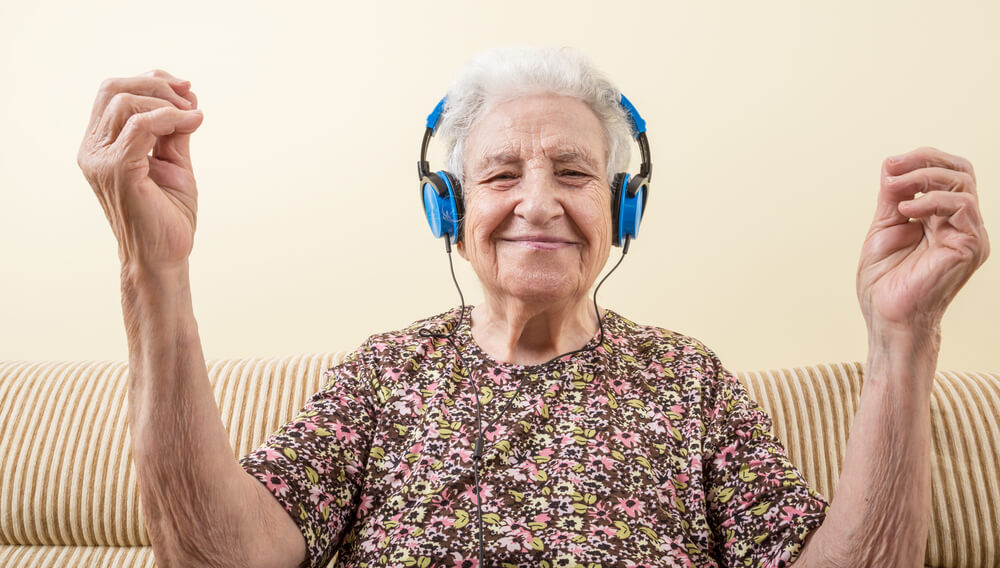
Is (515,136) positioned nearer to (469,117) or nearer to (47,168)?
(469,117)

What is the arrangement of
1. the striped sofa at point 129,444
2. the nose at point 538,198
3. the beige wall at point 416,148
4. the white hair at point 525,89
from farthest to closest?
1. the beige wall at point 416,148
2. the striped sofa at point 129,444
3. the white hair at point 525,89
4. the nose at point 538,198

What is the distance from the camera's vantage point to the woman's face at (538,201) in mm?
1231

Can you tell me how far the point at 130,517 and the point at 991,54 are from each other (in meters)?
2.60

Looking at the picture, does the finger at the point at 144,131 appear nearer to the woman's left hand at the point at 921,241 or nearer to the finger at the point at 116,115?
the finger at the point at 116,115

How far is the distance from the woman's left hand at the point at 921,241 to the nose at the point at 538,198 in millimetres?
472

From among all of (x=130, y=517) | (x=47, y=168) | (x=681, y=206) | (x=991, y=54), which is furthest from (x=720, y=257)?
(x=47, y=168)

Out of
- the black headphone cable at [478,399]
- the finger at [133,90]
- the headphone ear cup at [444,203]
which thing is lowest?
the black headphone cable at [478,399]

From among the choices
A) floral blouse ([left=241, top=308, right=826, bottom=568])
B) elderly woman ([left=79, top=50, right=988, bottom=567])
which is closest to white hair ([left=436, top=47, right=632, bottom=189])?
elderly woman ([left=79, top=50, right=988, bottom=567])

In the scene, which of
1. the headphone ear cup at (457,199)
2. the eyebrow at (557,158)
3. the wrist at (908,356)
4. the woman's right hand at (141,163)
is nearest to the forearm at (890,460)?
the wrist at (908,356)

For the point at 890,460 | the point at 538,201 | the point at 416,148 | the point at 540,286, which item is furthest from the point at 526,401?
the point at 416,148

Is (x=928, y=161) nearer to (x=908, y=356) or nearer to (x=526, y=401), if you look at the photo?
(x=908, y=356)

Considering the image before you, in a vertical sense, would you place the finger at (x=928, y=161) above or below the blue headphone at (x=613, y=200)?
above

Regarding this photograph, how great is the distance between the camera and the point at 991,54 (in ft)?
7.23

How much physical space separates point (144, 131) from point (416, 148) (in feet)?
5.14
